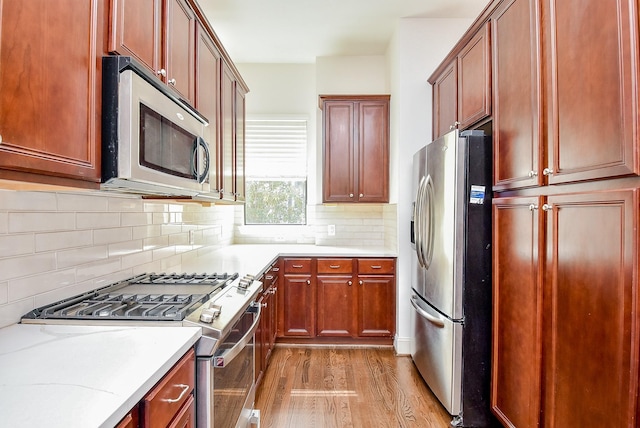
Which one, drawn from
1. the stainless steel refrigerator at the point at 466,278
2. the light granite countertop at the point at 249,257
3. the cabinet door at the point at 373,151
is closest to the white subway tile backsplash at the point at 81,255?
the light granite countertop at the point at 249,257

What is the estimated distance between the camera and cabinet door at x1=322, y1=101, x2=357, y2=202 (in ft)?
11.5

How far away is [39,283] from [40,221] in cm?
23

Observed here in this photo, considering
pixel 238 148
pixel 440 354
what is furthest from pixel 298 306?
pixel 238 148

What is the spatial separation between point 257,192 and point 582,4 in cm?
328

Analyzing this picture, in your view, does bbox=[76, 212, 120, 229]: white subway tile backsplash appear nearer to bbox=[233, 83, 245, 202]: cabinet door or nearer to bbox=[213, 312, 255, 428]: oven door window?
bbox=[213, 312, 255, 428]: oven door window

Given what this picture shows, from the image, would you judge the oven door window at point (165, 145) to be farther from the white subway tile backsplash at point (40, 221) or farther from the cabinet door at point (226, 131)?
the cabinet door at point (226, 131)

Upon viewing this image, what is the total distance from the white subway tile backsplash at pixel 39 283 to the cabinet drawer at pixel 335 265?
2.08 meters

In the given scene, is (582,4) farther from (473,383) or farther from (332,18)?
(332,18)

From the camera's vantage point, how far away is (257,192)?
4.00 metres

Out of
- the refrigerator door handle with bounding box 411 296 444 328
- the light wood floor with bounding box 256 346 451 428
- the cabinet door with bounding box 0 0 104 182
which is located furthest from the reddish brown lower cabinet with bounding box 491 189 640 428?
the cabinet door with bounding box 0 0 104 182

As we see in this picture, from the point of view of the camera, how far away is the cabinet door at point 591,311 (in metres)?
1.03

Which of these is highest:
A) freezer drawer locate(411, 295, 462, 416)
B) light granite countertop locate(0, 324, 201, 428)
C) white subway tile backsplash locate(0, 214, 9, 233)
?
white subway tile backsplash locate(0, 214, 9, 233)

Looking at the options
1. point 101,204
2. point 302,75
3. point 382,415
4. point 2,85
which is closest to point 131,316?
point 101,204

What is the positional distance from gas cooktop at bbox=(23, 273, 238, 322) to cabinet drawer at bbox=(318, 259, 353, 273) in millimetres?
1383
